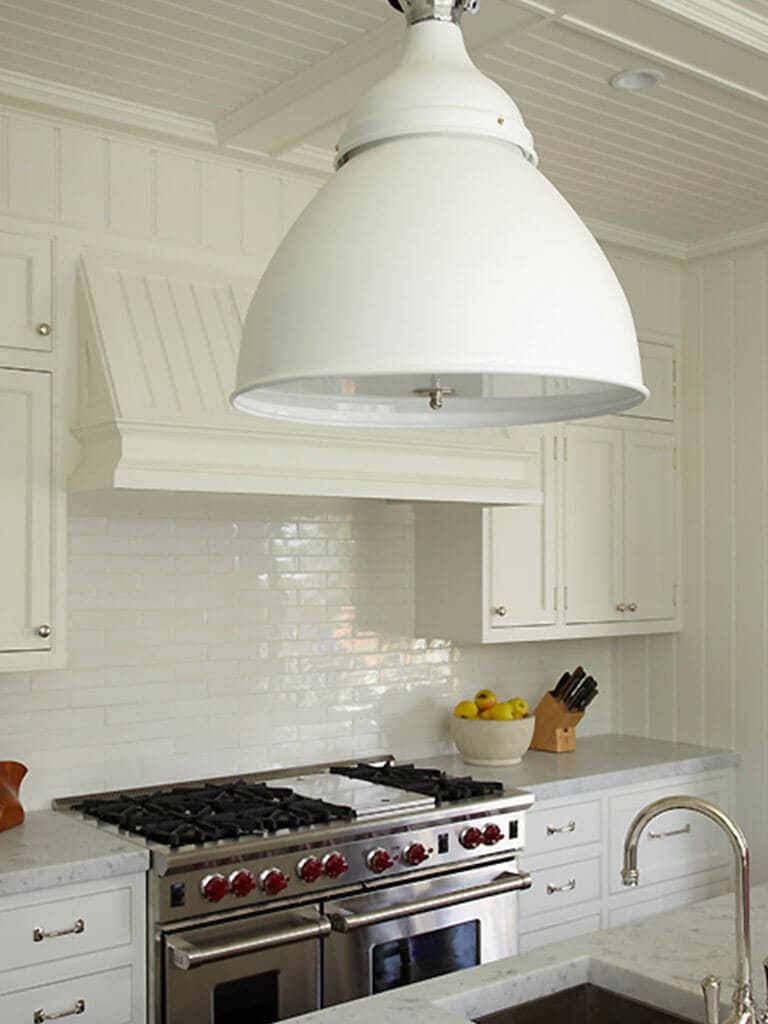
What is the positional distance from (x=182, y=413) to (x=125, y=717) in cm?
102

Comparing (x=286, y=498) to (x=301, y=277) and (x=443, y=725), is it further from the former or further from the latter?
(x=301, y=277)

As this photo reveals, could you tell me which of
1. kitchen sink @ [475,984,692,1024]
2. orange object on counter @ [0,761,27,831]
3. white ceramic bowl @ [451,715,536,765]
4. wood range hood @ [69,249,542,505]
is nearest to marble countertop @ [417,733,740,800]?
white ceramic bowl @ [451,715,536,765]

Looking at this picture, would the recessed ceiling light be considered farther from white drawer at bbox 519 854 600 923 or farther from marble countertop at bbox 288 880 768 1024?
white drawer at bbox 519 854 600 923

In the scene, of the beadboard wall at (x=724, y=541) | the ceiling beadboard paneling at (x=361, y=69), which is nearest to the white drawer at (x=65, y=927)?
the ceiling beadboard paneling at (x=361, y=69)

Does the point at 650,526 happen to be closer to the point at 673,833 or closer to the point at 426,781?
the point at 673,833

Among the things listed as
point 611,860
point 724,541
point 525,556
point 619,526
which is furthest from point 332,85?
point 611,860

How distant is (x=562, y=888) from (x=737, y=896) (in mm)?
2303

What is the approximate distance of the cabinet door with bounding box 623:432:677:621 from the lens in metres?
4.74

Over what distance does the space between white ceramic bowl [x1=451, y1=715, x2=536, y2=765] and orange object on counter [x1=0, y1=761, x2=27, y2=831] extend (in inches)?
62.0

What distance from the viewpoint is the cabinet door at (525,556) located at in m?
4.24

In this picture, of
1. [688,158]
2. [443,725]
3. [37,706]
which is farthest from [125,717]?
[688,158]

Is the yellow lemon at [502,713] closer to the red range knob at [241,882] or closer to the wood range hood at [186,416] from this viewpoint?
the wood range hood at [186,416]

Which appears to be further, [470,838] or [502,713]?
[502,713]

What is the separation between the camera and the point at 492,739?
13.8ft
